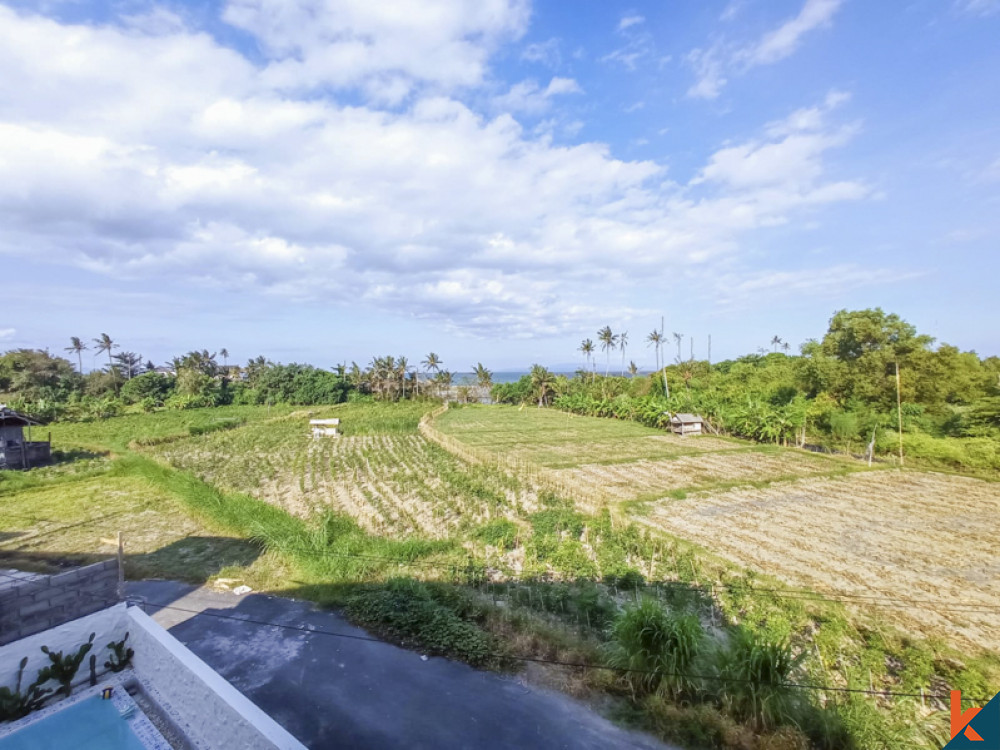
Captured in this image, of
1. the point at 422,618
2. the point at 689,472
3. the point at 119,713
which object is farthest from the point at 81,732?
the point at 689,472

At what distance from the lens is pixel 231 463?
2483 centimetres

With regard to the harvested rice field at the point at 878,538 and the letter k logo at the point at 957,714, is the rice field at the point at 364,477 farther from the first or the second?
the letter k logo at the point at 957,714

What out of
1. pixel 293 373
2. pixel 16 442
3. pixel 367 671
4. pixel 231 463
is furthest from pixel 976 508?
pixel 293 373

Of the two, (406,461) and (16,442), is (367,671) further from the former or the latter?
(16,442)

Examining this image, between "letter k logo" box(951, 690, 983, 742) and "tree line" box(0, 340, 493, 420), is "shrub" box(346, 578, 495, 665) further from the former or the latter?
"tree line" box(0, 340, 493, 420)

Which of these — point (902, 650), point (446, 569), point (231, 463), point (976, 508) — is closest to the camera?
point (902, 650)

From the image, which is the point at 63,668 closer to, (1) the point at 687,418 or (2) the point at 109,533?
(2) the point at 109,533

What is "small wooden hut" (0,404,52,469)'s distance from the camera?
21.8 meters

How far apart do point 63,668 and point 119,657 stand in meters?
0.74

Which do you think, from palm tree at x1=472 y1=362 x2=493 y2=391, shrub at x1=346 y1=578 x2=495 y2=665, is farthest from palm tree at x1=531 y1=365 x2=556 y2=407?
shrub at x1=346 y1=578 x2=495 y2=665

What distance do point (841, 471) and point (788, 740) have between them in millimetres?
20343

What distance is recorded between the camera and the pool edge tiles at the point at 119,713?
665cm

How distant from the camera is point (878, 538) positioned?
1348cm

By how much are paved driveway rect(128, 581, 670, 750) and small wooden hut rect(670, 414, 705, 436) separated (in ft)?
101
